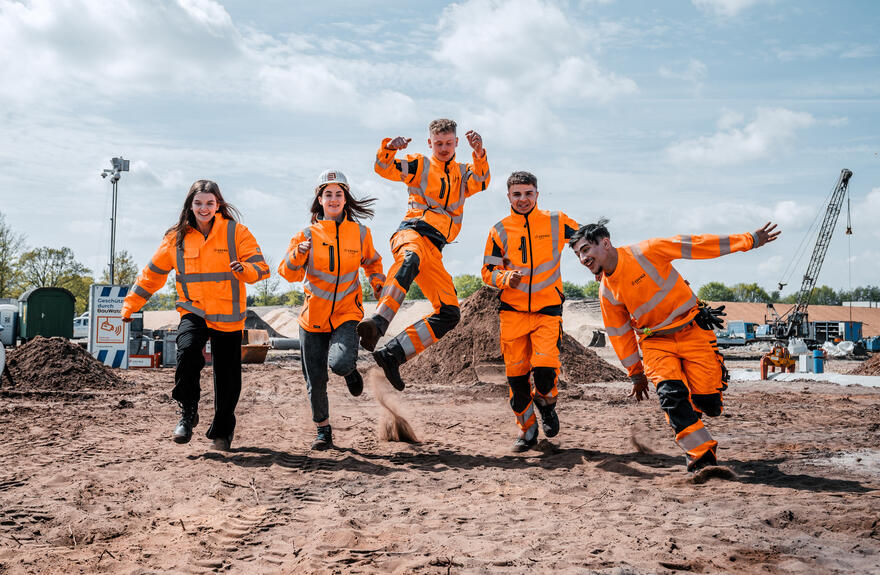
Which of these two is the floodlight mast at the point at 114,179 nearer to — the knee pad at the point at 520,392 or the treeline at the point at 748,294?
the knee pad at the point at 520,392

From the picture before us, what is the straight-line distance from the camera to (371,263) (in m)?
6.79

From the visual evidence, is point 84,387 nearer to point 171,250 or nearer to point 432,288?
point 171,250

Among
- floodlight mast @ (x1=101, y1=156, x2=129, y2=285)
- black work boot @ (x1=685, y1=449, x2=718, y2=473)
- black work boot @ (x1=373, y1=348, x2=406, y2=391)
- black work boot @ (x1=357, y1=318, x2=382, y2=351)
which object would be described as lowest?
black work boot @ (x1=685, y1=449, x2=718, y2=473)

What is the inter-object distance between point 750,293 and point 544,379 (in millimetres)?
143618

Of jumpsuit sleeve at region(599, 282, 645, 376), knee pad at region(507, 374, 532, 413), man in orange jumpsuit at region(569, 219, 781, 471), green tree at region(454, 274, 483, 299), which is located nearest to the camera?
man in orange jumpsuit at region(569, 219, 781, 471)

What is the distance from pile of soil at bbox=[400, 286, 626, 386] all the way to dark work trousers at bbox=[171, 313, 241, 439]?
10.3 meters

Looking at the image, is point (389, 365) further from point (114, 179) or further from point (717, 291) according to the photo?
point (717, 291)

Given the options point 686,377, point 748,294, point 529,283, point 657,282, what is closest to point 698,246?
point 657,282

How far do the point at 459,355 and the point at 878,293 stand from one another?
16267cm

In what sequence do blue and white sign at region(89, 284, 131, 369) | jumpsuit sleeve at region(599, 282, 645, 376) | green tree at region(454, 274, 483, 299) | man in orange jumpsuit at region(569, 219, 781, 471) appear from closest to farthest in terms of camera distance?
man in orange jumpsuit at region(569, 219, 781, 471), jumpsuit sleeve at region(599, 282, 645, 376), blue and white sign at region(89, 284, 131, 369), green tree at region(454, 274, 483, 299)

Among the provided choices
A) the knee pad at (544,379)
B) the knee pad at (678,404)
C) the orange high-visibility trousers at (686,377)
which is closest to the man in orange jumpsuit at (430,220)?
the knee pad at (544,379)

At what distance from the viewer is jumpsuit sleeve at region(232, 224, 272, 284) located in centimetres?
629

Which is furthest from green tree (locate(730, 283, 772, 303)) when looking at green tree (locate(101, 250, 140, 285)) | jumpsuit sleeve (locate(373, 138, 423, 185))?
jumpsuit sleeve (locate(373, 138, 423, 185))

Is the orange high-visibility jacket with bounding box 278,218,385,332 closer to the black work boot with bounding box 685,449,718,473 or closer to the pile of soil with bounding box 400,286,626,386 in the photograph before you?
the black work boot with bounding box 685,449,718,473
